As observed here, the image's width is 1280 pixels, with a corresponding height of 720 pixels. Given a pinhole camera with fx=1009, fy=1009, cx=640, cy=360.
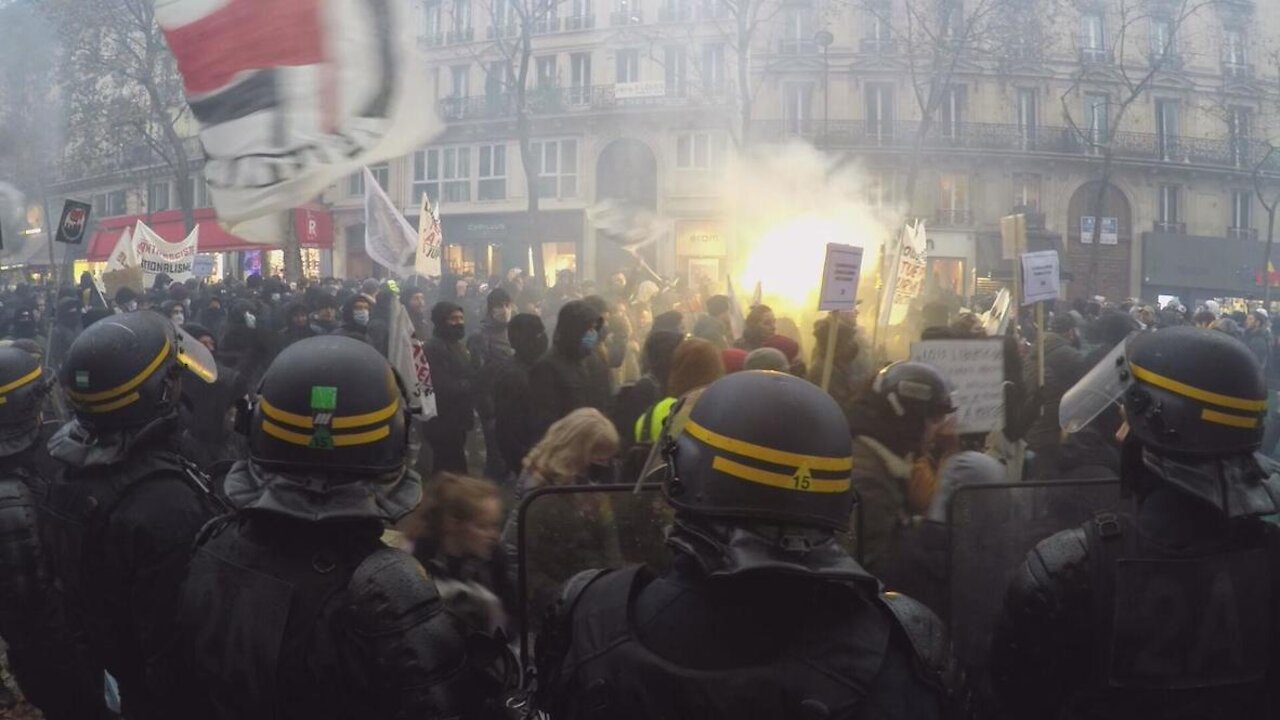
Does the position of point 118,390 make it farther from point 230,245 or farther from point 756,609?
point 230,245

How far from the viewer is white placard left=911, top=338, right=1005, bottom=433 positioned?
4.75 meters

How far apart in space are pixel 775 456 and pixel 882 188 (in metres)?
29.8

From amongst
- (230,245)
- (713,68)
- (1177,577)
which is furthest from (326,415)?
(230,245)

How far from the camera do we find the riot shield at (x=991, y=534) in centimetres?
289

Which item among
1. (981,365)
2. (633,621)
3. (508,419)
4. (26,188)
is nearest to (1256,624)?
(633,621)

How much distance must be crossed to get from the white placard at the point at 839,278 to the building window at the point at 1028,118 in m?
23.7

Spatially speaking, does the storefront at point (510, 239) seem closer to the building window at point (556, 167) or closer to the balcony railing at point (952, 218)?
the building window at point (556, 167)

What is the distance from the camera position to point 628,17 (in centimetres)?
2711

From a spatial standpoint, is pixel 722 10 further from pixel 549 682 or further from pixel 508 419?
pixel 549 682

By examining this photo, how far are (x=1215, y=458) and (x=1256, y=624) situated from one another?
1.07 feet

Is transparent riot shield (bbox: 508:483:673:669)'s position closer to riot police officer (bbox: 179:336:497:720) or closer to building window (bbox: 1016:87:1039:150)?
riot police officer (bbox: 179:336:497:720)

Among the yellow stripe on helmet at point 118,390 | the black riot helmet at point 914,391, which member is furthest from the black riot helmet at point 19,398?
the black riot helmet at point 914,391

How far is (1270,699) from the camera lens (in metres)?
1.97

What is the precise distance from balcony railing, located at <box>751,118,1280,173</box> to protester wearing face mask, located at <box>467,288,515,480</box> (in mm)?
22053
